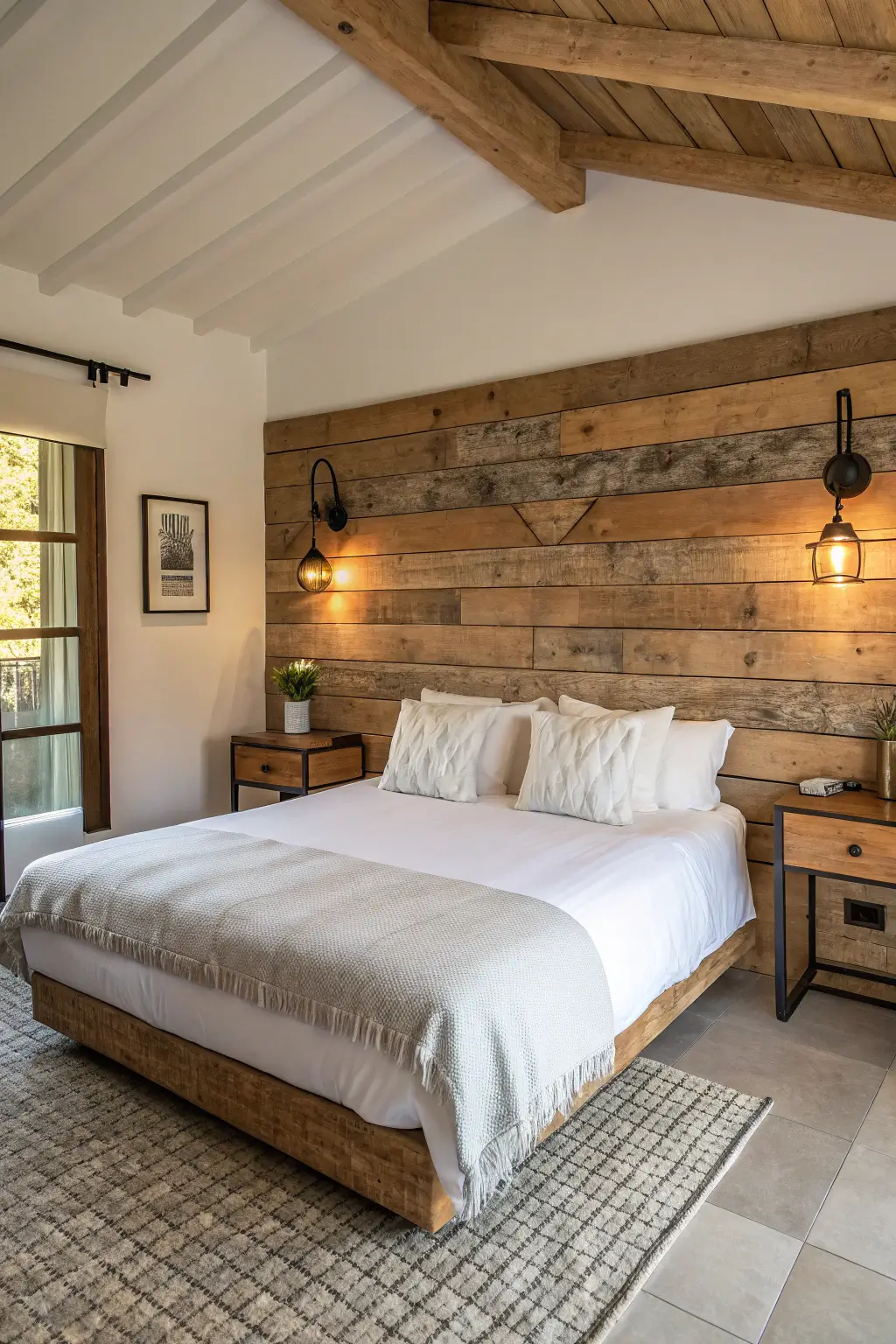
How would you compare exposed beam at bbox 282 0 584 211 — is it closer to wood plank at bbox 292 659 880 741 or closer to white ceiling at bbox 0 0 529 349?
white ceiling at bbox 0 0 529 349

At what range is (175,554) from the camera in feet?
14.7

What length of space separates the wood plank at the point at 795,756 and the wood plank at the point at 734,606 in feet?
1.30

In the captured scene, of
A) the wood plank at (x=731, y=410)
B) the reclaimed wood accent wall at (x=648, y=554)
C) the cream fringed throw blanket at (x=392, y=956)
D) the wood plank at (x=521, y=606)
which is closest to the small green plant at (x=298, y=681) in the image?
the reclaimed wood accent wall at (x=648, y=554)

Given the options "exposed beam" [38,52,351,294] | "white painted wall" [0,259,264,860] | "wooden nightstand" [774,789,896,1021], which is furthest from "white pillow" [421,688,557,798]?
"exposed beam" [38,52,351,294]

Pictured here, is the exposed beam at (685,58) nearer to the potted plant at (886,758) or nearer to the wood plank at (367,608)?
the potted plant at (886,758)

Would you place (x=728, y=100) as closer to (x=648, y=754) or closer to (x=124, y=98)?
(x=124, y=98)

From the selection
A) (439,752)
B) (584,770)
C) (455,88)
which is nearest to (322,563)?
(439,752)

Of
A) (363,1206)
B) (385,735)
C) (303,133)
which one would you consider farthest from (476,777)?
(303,133)

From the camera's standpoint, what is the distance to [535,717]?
3.46m

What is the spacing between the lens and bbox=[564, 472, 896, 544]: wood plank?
3.11 metres

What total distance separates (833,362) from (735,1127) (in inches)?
97.2

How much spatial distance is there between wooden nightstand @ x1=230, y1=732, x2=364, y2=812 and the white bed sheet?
0.68 m

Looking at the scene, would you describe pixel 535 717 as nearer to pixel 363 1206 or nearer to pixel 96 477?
pixel 363 1206

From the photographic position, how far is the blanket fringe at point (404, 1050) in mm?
1780
